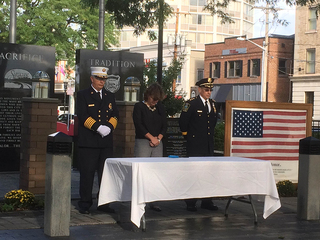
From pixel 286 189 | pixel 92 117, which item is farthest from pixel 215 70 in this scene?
pixel 92 117

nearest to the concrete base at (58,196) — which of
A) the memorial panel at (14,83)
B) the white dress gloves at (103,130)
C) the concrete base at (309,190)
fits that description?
the white dress gloves at (103,130)

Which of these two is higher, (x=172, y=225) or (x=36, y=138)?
(x=36, y=138)

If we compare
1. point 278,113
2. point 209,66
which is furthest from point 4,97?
point 209,66

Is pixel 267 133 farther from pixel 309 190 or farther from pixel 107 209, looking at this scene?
pixel 107 209

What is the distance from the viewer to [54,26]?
39.8m

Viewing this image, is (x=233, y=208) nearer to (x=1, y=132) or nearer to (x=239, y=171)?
(x=239, y=171)

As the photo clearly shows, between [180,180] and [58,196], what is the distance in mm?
1550

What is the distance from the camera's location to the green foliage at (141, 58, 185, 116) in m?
19.1

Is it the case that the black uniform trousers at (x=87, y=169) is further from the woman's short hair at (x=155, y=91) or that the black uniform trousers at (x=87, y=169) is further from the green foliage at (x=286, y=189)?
the green foliage at (x=286, y=189)

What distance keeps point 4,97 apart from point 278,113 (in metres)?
5.82

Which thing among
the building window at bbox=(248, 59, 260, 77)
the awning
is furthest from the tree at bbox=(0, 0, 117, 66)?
the awning

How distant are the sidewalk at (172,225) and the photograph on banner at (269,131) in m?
1.96

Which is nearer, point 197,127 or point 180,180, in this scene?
point 180,180

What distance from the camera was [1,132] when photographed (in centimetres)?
1330
